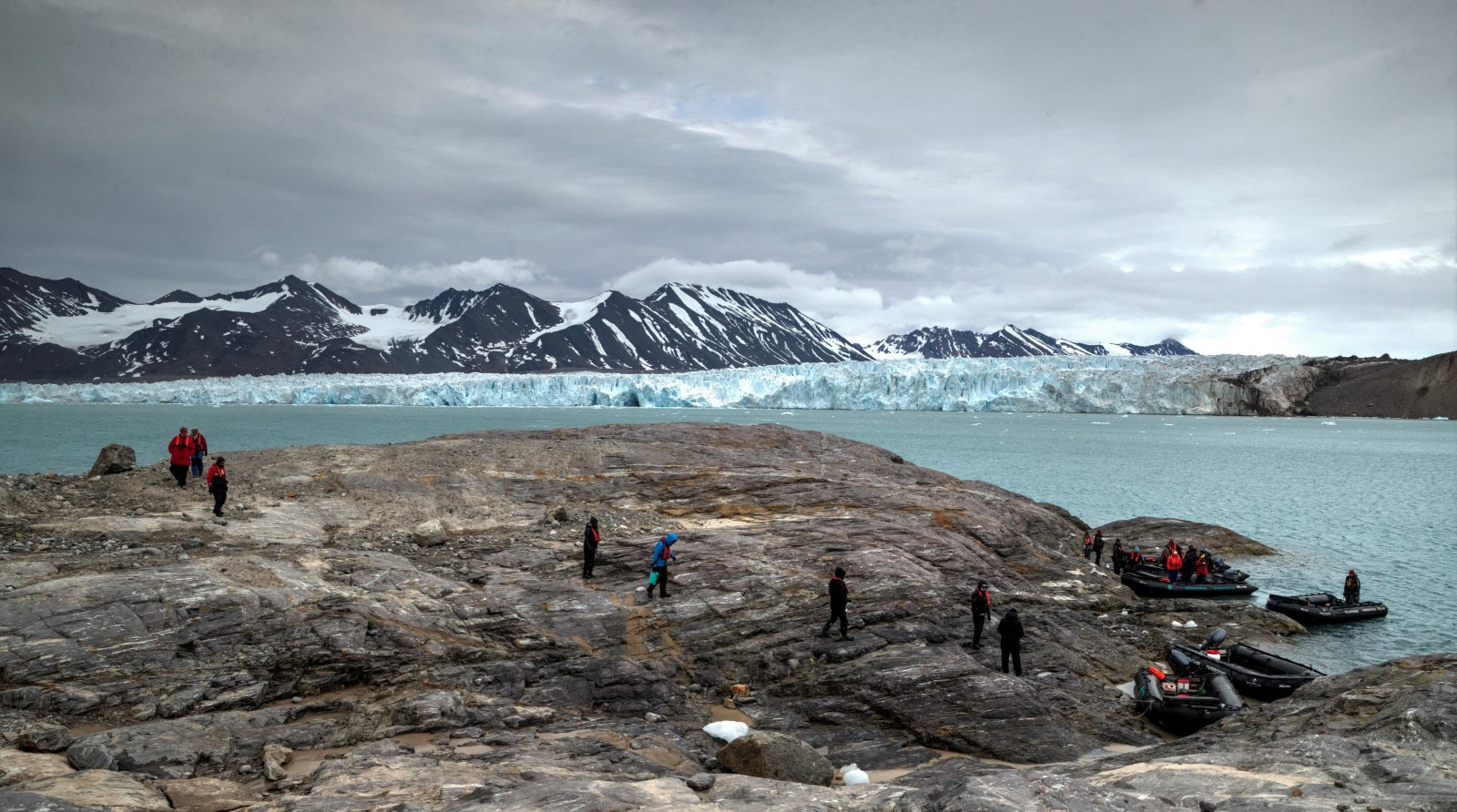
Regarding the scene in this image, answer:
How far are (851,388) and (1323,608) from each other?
122 m

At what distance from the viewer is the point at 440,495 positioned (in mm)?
25016

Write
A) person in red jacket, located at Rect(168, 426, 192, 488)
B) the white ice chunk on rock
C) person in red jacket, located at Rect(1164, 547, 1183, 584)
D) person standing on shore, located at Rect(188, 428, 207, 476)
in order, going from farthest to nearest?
1. person in red jacket, located at Rect(1164, 547, 1183, 584)
2. person standing on shore, located at Rect(188, 428, 207, 476)
3. person in red jacket, located at Rect(168, 426, 192, 488)
4. the white ice chunk on rock

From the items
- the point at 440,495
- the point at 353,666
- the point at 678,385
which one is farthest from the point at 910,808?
the point at 678,385

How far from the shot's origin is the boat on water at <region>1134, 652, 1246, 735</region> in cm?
1806

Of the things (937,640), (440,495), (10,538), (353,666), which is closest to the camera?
(353,666)

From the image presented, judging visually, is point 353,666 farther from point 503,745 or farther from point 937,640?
point 937,640

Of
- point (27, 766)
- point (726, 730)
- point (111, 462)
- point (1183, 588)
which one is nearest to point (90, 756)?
point (27, 766)

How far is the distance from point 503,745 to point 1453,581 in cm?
4269

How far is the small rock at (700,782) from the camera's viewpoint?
37.9ft

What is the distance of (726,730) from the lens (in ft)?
50.3

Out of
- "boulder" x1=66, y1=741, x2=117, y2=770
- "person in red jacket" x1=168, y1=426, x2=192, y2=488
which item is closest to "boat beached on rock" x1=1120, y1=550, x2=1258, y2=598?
"boulder" x1=66, y1=741, x2=117, y2=770

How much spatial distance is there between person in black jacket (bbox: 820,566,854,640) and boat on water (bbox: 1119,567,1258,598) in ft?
62.8

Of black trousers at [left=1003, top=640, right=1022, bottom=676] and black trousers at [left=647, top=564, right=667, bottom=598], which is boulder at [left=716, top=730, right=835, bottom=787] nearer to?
black trousers at [left=647, top=564, right=667, bottom=598]

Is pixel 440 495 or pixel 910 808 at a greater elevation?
pixel 440 495
